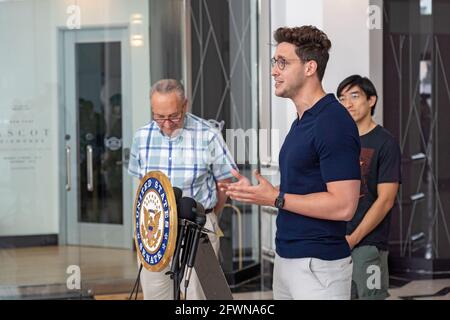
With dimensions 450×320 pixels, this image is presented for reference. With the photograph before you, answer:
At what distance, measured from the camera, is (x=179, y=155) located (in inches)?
145

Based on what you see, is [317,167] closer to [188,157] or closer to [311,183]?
[311,183]

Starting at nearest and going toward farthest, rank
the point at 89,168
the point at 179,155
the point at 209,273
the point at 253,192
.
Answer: the point at 253,192 → the point at 209,273 → the point at 179,155 → the point at 89,168

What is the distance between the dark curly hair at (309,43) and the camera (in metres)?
2.53

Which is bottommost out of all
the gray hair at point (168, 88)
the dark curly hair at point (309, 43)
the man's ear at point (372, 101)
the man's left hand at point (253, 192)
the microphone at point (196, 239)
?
the microphone at point (196, 239)

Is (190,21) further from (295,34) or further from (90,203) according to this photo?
(295,34)

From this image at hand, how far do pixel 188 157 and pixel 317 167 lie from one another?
1318 mm

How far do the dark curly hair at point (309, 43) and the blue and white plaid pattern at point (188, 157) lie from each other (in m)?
1.22

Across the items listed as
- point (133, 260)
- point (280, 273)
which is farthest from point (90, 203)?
point (280, 273)

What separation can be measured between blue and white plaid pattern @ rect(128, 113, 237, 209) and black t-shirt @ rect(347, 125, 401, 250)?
25.0 inches

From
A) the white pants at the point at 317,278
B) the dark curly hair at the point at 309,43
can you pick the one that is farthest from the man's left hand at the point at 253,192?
the dark curly hair at the point at 309,43

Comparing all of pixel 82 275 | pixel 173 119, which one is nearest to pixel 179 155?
pixel 173 119

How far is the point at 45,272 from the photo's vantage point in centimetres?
556

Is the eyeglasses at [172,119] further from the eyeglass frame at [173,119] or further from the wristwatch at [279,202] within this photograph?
the wristwatch at [279,202]
